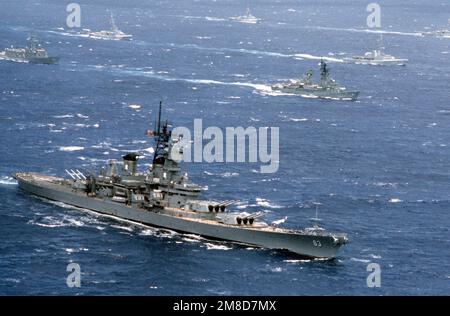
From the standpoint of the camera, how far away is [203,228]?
13900 centimetres

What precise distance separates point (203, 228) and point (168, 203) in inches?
347

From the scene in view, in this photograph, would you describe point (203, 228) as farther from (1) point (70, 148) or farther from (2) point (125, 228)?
(1) point (70, 148)

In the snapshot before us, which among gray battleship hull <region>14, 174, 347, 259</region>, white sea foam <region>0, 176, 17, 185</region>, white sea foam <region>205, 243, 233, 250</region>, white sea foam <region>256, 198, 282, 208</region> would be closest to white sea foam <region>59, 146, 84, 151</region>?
white sea foam <region>0, 176, 17, 185</region>

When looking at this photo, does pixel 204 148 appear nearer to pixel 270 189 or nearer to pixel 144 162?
pixel 144 162

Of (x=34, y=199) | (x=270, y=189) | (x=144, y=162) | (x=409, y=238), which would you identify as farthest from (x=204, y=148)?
(x=409, y=238)

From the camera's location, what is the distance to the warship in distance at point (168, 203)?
13250 centimetres

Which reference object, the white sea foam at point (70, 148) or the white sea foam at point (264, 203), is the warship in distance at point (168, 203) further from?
the white sea foam at point (70, 148)

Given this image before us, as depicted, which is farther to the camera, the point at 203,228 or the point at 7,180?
the point at 7,180

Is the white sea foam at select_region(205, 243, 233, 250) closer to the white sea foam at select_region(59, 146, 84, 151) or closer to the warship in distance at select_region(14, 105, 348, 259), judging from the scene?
the warship in distance at select_region(14, 105, 348, 259)

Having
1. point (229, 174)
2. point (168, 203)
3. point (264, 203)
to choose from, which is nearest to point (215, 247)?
point (168, 203)

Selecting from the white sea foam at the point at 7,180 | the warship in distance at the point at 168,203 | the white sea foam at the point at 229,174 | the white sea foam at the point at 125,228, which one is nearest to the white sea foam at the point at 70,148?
the white sea foam at the point at 7,180

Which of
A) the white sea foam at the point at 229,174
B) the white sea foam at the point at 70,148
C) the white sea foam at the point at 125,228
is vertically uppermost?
the white sea foam at the point at 70,148

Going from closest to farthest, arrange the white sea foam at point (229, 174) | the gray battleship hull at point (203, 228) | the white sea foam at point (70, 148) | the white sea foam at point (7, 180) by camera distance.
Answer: the gray battleship hull at point (203, 228) < the white sea foam at point (7, 180) < the white sea foam at point (229, 174) < the white sea foam at point (70, 148)

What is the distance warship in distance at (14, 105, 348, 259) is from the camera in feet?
435
